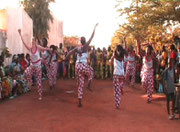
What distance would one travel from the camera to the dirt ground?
666cm

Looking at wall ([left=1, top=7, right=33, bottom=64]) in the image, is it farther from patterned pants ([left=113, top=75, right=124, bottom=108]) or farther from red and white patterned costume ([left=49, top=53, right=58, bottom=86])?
patterned pants ([left=113, top=75, right=124, bottom=108])

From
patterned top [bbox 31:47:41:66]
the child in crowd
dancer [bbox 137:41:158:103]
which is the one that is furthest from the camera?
patterned top [bbox 31:47:41:66]

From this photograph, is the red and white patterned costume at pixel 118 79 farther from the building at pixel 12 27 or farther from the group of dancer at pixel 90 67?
the building at pixel 12 27

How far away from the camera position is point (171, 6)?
524 inches

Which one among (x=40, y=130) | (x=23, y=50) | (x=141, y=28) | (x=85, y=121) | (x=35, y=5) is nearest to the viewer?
(x=40, y=130)

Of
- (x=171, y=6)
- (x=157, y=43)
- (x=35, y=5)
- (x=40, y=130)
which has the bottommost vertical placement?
(x=40, y=130)

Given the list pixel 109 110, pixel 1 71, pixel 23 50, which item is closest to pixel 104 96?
pixel 109 110

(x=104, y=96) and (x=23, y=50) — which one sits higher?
(x=23, y=50)

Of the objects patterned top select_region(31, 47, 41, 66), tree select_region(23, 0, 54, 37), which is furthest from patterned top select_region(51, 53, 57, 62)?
tree select_region(23, 0, 54, 37)

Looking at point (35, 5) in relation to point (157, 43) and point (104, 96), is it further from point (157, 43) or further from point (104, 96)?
point (104, 96)

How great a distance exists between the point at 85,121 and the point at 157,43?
7.98 metres

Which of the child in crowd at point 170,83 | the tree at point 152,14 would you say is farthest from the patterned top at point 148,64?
the tree at point 152,14

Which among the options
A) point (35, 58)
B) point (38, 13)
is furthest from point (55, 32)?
point (35, 58)

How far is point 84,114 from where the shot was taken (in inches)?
313
